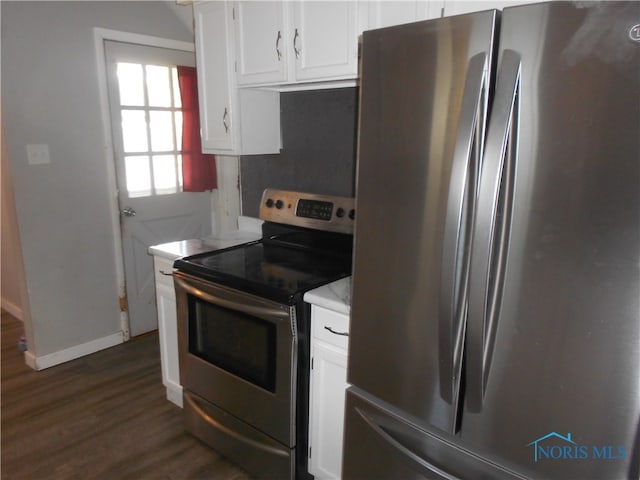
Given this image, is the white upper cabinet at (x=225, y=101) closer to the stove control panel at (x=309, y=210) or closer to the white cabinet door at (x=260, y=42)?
the white cabinet door at (x=260, y=42)

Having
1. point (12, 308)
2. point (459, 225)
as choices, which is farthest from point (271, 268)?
point (12, 308)

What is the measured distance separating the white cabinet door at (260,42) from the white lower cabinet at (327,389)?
1.15 meters

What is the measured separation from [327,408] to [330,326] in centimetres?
33

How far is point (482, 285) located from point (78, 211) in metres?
2.73

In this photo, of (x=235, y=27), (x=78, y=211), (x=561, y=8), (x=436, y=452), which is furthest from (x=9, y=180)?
(x=561, y=8)

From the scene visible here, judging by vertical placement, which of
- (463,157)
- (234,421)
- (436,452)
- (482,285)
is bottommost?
(234,421)

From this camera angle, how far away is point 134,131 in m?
3.12

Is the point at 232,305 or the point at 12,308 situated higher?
the point at 232,305

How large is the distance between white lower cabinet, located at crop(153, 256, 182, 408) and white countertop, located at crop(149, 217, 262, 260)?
0.05 m

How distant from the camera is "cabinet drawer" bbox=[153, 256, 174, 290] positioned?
2217 millimetres

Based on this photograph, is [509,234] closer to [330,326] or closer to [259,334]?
[330,326]

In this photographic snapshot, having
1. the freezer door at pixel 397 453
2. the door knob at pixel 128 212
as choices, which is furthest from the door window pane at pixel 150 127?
the freezer door at pixel 397 453

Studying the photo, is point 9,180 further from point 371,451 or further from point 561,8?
point 561,8

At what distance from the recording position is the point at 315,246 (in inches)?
87.0
